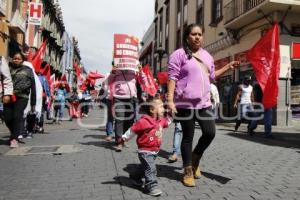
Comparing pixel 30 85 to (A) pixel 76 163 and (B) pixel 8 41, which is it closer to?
(A) pixel 76 163

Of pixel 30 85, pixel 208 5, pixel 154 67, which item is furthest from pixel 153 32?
pixel 30 85

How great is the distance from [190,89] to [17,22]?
67.7 ft

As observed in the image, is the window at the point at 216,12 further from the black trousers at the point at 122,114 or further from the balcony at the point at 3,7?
the black trousers at the point at 122,114

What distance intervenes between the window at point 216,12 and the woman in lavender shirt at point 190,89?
1737 cm

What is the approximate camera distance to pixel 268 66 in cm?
748

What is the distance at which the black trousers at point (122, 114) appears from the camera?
7.28 m

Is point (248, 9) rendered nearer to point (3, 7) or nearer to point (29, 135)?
point (29, 135)

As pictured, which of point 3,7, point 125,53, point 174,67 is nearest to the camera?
point 174,67

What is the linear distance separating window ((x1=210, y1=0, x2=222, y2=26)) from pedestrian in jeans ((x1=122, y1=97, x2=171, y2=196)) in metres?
17.8

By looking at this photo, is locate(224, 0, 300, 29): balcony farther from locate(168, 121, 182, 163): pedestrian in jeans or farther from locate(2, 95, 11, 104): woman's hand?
locate(2, 95, 11, 104): woman's hand

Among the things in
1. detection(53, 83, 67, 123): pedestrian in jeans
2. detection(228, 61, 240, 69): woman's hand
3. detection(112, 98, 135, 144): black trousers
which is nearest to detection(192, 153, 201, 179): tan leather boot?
detection(228, 61, 240, 69): woman's hand

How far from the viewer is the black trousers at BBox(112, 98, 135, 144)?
7.28 metres

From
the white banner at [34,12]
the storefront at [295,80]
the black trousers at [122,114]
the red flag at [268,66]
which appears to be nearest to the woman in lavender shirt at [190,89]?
the black trousers at [122,114]

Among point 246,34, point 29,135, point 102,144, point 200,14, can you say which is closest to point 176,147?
point 102,144
